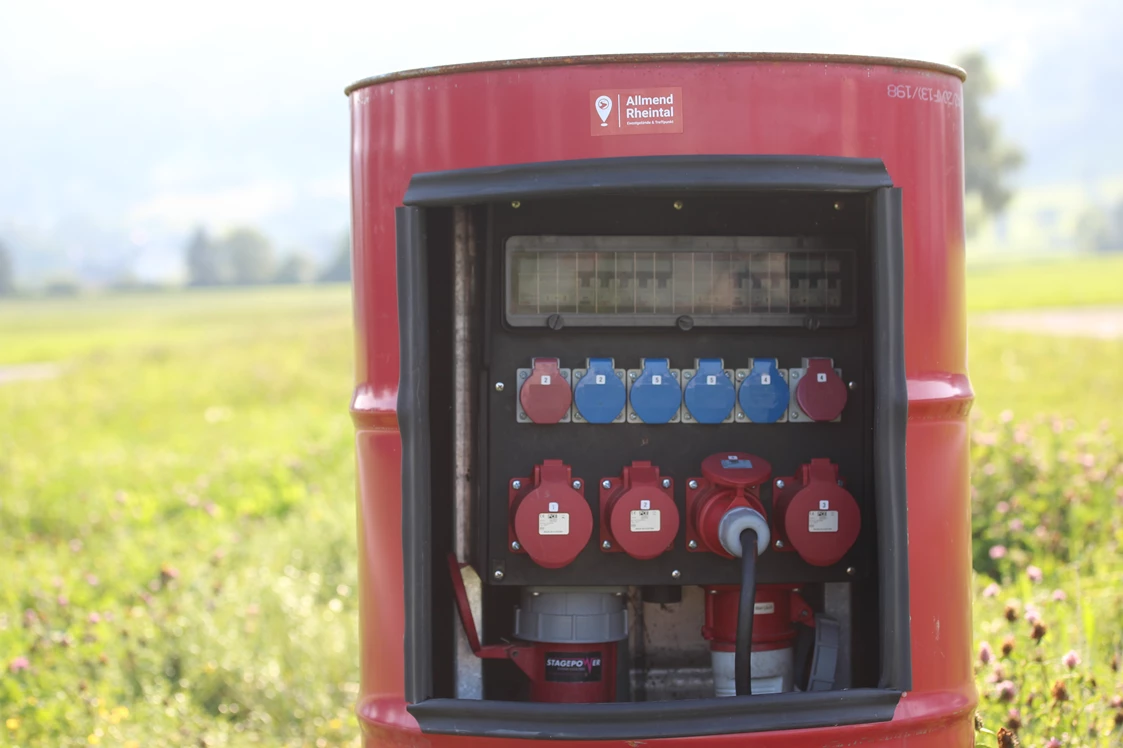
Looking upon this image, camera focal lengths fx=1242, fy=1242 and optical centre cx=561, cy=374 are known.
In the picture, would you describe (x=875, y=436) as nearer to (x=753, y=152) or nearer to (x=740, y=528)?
(x=740, y=528)

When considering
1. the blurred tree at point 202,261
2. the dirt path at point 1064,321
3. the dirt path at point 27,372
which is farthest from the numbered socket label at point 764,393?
the blurred tree at point 202,261

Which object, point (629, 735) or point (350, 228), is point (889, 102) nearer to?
point (350, 228)

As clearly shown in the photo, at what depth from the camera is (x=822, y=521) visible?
2.41 m

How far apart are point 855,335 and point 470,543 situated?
0.89 meters

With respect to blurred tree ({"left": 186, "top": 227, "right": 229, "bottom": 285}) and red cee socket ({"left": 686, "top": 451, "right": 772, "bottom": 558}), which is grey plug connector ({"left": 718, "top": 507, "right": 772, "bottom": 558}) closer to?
red cee socket ({"left": 686, "top": 451, "right": 772, "bottom": 558})

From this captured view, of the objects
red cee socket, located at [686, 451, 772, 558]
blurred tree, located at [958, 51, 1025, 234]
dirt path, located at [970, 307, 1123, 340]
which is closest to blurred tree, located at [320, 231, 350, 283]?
blurred tree, located at [958, 51, 1025, 234]

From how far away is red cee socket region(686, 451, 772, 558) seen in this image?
238 cm

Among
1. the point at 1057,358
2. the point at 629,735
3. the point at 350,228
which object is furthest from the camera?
the point at 1057,358

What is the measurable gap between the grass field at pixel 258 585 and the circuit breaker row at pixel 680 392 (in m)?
1.10

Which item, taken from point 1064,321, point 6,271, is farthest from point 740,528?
point 6,271

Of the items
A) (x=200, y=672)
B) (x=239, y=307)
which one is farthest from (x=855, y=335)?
(x=239, y=307)

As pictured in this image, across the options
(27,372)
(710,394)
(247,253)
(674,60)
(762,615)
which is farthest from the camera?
(247,253)

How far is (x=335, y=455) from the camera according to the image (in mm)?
7680

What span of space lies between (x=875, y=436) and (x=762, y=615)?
0.50 m
